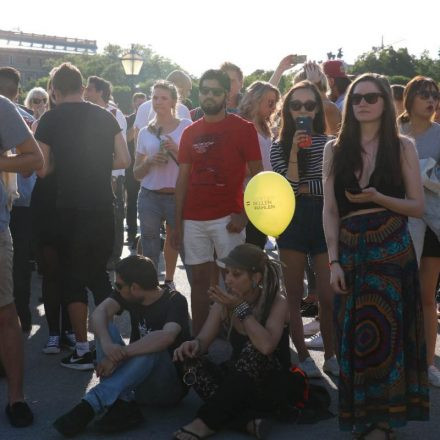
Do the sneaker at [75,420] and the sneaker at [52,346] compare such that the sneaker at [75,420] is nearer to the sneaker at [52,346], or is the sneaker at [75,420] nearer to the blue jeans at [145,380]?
the blue jeans at [145,380]

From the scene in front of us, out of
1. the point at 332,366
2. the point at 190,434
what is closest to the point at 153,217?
the point at 332,366

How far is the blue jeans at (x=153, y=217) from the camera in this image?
25.3 ft

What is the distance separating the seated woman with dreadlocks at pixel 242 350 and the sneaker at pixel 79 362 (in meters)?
1.38

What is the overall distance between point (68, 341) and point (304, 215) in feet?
7.25

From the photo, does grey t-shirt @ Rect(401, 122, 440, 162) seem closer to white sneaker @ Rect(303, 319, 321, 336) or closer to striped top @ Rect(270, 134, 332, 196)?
striped top @ Rect(270, 134, 332, 196)

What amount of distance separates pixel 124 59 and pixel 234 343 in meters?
17.8

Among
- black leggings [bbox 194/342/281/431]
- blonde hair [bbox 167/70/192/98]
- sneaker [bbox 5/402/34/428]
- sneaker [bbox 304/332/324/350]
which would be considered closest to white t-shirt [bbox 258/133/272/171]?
sneaker [bbox 304/332/324/350]

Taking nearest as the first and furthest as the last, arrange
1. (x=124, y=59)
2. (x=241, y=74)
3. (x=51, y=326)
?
(x=51, y=326), (x=241, y=74), (x=124, y=59)

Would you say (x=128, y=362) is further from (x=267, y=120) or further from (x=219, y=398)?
(x=267, y=120)

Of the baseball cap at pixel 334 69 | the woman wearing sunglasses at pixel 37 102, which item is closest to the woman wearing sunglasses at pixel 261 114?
the baseball cap at pixel 334 69

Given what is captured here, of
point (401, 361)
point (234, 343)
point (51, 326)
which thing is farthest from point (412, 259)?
point (51, 326)

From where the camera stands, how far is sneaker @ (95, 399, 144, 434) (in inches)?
197

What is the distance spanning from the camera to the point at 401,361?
462cm

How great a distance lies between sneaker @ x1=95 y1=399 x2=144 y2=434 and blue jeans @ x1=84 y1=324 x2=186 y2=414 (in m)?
0.05
